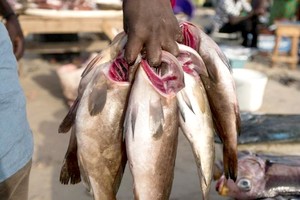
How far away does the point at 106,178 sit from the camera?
1.75m

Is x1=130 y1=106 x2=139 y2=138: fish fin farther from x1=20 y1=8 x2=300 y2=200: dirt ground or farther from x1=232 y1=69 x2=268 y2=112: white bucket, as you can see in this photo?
x1=232 y1=69 x2=268 y2=112: white bucket

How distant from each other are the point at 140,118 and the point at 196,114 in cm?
27

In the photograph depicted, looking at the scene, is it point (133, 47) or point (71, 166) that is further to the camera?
point (71, 166)

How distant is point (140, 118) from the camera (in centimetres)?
160

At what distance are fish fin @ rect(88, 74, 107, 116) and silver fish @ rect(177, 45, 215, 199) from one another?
0.29 meters

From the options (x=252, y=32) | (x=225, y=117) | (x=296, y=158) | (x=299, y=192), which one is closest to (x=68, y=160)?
(x=225, y=117)

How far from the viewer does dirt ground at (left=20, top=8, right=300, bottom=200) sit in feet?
13.8

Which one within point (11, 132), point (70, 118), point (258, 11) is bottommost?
point (258, 11)

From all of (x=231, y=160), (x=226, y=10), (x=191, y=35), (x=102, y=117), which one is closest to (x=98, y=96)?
(x=102, y=117)

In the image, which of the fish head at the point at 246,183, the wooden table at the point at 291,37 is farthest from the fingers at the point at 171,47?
the wooden table at the point at 291,37

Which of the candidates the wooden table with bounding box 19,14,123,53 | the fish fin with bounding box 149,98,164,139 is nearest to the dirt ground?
the wooden table with bounding box 19,14,123,53

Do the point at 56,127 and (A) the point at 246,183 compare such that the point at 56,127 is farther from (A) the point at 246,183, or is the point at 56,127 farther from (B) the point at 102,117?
(B) the point at 102,117

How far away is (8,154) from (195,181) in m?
2.74

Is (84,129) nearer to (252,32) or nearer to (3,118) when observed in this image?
(3,118)
